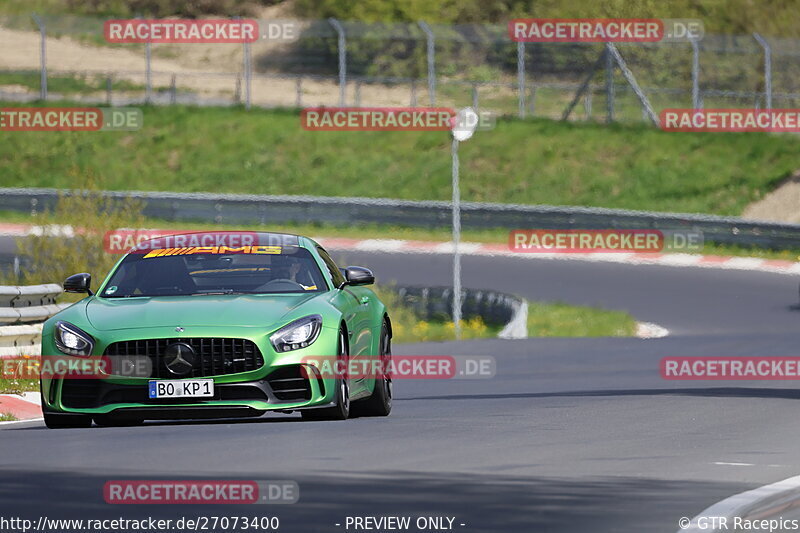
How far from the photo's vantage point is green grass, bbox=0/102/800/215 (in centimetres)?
4156

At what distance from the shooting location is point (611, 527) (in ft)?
27.0

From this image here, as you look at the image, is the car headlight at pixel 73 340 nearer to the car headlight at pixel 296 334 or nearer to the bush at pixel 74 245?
the car headlight at pixel 296 334

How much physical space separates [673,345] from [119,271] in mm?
10862

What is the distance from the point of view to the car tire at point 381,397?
44.6ft

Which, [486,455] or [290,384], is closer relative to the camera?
[486,455]

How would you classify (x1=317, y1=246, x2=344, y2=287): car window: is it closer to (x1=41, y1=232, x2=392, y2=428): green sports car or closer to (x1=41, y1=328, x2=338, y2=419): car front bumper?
(x1=41, y1=232, x2=392, y2=428): green sports car

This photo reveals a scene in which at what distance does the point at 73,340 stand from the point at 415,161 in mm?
32546

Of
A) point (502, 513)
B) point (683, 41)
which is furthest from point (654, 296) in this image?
point (502, 513)

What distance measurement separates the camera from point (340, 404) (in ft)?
40.8

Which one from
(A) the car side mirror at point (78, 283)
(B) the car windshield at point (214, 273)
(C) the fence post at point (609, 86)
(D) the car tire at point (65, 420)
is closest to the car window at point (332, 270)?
(B) the car windshield at point (214, 273)
